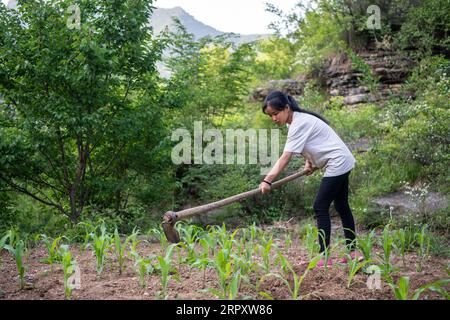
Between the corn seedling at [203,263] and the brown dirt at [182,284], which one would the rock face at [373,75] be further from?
the corn seedling at [203,263]

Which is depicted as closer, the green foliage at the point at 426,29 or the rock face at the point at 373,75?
the green foliage at the point at 426,29

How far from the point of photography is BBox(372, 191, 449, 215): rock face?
550 centimetres

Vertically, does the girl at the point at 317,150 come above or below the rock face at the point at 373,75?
below

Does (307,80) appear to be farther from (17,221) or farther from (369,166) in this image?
(17,221)

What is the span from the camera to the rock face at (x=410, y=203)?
5496 mm

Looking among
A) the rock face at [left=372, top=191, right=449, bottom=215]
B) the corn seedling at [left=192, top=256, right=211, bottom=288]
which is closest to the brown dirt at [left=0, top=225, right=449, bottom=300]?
the corn seedling at [left=192, top=256, right=211, bottom=288]

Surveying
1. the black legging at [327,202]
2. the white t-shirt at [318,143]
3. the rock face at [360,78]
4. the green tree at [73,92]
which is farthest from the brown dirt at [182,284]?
the rock face at [360,78]

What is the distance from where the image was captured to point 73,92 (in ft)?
18.0

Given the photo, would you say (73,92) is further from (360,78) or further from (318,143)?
(360,78)

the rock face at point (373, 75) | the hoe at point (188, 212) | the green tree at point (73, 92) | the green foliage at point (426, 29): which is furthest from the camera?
the rock face at point (373, 75)

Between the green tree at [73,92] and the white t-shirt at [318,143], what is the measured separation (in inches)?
98.1

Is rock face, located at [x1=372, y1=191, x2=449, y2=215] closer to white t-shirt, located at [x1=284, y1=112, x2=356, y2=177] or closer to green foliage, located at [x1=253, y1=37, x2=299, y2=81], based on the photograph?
white t-shirt, located at [x1=284, y1=112, x2=356, y2=177]

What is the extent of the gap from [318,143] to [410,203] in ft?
9.03
